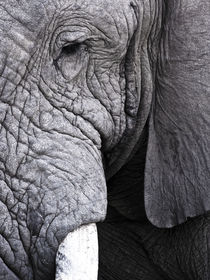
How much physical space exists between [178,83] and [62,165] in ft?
1.91

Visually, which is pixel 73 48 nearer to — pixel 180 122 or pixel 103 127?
pixel 103 127

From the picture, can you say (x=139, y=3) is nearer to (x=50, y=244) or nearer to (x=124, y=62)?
(x=124, y=62)

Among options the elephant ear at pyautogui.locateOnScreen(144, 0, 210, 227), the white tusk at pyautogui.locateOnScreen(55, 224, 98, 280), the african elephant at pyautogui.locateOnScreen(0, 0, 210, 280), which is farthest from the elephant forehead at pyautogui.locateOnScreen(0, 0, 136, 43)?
the white tusk at pyautogui.locateOnScreen(55, 224, 98, 280)

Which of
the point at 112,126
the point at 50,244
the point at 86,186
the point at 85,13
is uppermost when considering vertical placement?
the point at 85,13

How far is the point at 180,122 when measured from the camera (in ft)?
11.4

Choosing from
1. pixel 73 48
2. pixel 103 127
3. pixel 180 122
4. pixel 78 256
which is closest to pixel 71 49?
pixel 73 48

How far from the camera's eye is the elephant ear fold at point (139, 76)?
3.38 meters

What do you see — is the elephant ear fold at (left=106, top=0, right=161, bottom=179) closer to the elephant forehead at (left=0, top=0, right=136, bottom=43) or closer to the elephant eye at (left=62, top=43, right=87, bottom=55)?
the elephant forehead at (left=0, top=0, right=136, bottom=43)

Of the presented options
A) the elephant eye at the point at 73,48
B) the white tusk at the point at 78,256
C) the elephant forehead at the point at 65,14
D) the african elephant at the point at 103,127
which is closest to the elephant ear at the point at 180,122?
A: the african elephant at the point at 103,127

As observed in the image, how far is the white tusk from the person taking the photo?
2.96 meters

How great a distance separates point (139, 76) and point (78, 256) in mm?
712

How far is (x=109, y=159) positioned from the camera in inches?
138

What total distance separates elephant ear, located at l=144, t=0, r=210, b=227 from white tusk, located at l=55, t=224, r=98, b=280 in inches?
21.1

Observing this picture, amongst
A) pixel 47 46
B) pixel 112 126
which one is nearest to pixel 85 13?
pixel 47 46
